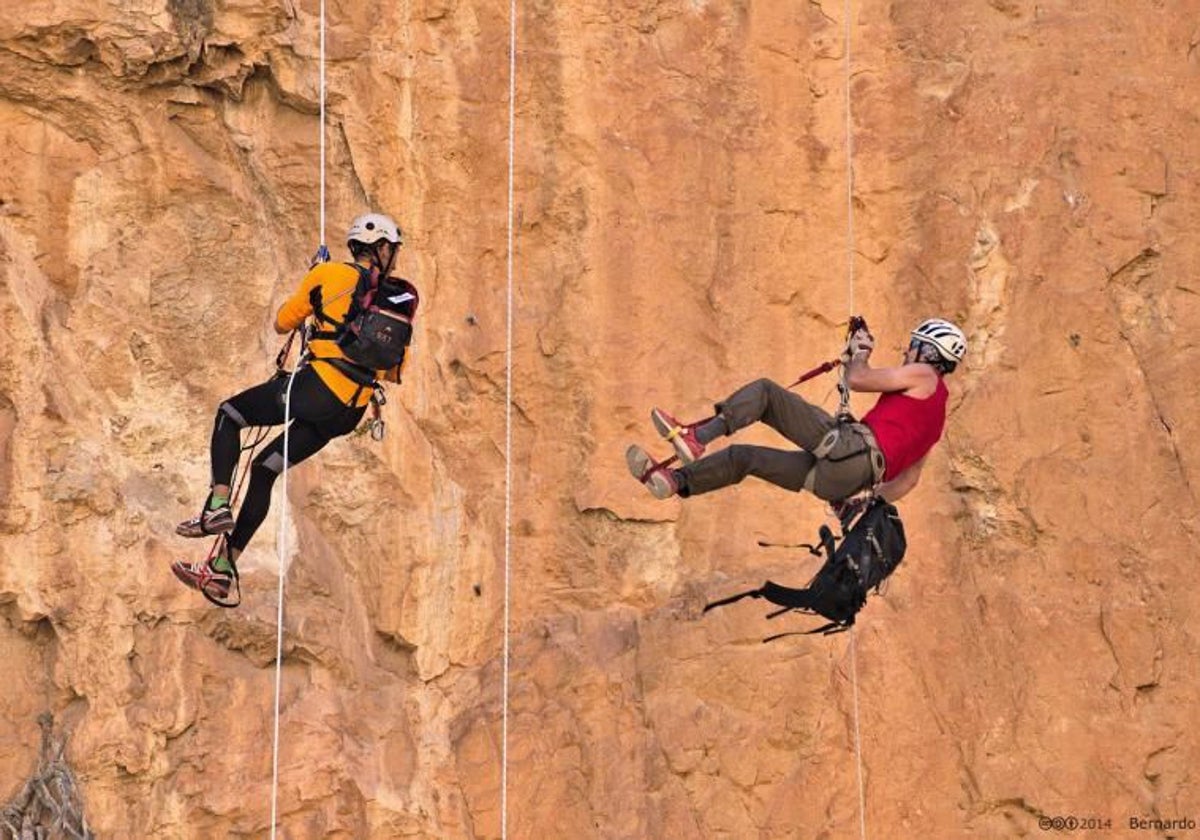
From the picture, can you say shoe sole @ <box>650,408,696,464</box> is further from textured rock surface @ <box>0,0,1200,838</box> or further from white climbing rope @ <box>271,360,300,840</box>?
textured rock surface @ <box>0,0,1200,838</box>

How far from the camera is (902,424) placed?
14.0 meters

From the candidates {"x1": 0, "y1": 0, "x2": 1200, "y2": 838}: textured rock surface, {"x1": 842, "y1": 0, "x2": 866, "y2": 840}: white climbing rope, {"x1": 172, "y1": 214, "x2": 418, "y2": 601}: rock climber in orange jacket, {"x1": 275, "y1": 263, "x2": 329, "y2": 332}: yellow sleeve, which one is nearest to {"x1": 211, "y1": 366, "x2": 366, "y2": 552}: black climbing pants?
{"x1": 172, "y1": 214, "x2": 418, "y2": 601}: rock climber in orange jacket

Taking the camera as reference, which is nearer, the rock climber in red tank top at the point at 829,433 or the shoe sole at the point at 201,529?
the rock climber in red tank top at the point at 829,433

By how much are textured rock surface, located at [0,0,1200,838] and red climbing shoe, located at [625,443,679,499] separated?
3.94 metres

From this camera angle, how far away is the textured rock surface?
17.1 m

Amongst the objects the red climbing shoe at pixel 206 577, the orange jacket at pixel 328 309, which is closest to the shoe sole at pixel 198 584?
the red climbing shoe at pixel 206 577

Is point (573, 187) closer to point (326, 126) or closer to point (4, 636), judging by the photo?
point (326, 126)

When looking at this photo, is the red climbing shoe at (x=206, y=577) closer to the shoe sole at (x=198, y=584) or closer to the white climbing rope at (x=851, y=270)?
the shoe sole at (x=198, y=584)

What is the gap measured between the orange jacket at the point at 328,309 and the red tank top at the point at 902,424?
8.55 ft

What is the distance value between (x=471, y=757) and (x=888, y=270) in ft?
14.3

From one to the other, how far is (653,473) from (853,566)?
4.31 feet

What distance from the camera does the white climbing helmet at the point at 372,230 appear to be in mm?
14320

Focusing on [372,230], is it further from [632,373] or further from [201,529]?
[632,373]

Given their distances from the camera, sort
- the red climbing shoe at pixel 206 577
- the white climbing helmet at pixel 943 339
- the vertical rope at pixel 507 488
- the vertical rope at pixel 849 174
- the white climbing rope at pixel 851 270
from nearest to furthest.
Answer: the white climbing helmet at pixel 943 339 < the red climbing shoe at pixel 206 577 < the vertical rope at pixel 507 488 < the white climbing rope at pixel 851 270 < the vertical rope at pixel 849 174
